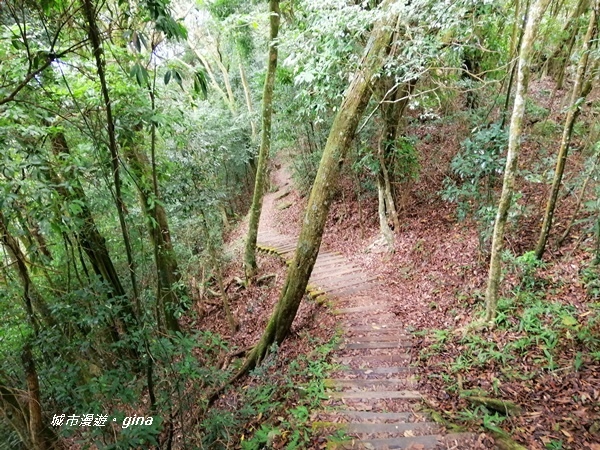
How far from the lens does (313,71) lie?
6.40m

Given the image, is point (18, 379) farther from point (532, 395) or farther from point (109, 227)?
point (532, 395)

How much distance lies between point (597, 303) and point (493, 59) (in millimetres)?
8469

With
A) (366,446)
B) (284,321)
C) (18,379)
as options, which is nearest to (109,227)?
(18,379)

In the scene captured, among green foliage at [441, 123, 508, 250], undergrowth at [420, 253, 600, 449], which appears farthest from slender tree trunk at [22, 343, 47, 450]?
green foliage at [441, 123, 508, 250]

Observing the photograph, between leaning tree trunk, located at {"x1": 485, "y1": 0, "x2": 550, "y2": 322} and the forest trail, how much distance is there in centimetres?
143

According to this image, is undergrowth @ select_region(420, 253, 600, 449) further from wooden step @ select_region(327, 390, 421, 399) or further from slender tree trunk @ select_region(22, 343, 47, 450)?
slender tree trunk @ select_region(22, 343, 47, 450)

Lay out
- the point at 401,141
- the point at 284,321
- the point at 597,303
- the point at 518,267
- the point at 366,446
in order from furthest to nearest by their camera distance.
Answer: the point at 401,141 → the point at 284,321 → the point at 518,267 → the point at 597,303 → the point at 366,446

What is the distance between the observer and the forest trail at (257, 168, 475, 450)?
3.19 meters

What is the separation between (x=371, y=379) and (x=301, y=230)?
2.48 m

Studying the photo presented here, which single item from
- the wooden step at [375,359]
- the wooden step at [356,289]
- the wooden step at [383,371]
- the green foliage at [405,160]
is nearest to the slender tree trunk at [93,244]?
the wooden step at [375,359]

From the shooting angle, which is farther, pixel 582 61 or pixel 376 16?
pixel 376 16

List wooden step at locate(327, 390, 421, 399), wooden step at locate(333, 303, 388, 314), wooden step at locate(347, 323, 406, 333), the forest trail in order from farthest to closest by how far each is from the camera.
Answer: wooden step at locate(333, 303, 388, 314), wooden step at locate(347, 323, 406, 333), wooden step at locate(327, 390, 421, 399), the forest trail

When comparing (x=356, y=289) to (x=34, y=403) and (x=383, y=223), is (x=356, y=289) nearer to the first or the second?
(x=383, y=223)

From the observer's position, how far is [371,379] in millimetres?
4219
